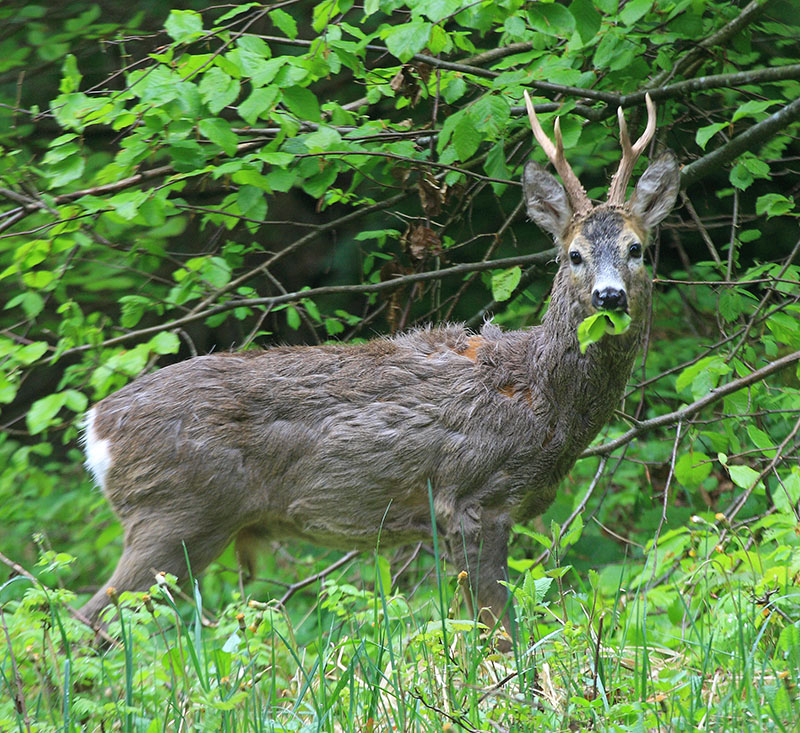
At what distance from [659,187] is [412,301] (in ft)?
5.46

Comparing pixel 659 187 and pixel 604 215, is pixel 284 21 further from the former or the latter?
pixel 659 187

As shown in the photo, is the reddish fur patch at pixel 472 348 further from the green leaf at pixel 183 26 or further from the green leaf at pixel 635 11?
the green leaf at pixel 183 26

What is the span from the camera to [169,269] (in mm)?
7414

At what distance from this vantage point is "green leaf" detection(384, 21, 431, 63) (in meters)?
3.90

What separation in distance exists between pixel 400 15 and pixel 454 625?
414cm

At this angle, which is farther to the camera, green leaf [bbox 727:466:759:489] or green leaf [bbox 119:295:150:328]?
green leaf [bbox 119:295:150:328]

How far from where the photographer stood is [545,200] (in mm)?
4379

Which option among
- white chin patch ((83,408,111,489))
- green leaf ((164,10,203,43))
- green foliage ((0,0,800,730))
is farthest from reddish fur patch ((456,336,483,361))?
green leaf ((164,10,203,43))

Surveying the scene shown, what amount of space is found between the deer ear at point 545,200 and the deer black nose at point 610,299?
643 millimetres

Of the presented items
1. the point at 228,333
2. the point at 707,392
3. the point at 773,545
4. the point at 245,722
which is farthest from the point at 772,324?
the point at 228,333

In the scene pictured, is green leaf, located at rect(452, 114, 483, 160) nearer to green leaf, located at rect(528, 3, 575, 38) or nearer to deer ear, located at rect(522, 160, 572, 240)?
deer ear, located at rect(522, 160, 572, 240)

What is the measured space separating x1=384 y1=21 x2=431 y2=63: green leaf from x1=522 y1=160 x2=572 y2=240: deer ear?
0.74 m

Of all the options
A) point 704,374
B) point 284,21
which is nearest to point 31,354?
point 284,21

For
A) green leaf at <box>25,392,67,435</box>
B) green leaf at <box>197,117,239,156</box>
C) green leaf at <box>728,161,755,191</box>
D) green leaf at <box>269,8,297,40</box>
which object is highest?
green leaf at <box>269,8,297,40</box>
